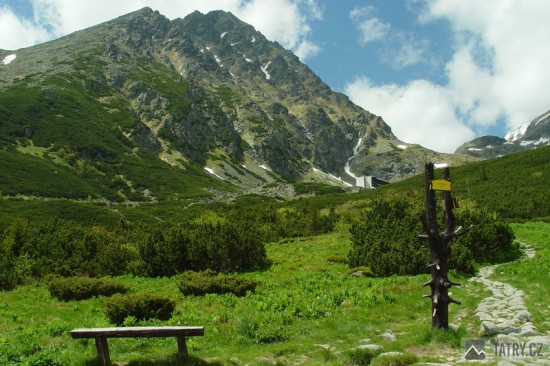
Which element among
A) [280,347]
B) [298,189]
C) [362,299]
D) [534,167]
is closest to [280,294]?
[362,299]

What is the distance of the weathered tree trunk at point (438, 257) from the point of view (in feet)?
36.4

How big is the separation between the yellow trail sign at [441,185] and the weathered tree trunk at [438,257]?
0.40 ft

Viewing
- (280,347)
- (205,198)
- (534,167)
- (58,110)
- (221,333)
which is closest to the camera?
(280,347)

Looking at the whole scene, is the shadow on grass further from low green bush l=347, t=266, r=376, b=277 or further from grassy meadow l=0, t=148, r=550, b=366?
low green bush l=347, t=266, r=376, b=277

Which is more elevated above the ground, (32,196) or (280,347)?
(32,196)

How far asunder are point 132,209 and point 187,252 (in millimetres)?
88845

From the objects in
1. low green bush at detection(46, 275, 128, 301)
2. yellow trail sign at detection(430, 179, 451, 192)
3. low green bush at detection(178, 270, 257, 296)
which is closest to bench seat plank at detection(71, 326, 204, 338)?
yellow trail sign at detection(430, 179, 451, 192)

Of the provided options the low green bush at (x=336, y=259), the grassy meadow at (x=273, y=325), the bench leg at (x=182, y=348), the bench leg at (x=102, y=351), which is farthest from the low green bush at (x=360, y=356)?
the low green bush at (x=336, y=259)

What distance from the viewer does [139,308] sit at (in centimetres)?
1441

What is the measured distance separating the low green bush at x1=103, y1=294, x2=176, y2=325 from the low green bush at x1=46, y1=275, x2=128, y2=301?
6.01 meters

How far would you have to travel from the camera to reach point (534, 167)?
247 feet

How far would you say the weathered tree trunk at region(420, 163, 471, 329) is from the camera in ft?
36.4

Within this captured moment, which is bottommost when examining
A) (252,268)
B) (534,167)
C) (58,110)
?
(252,268)

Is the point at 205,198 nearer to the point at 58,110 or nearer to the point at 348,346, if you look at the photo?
the point at 58,110
